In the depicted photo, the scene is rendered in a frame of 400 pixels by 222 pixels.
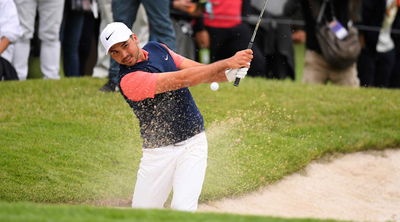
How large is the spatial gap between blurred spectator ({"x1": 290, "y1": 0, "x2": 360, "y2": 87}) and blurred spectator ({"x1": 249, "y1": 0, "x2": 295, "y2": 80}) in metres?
1.43

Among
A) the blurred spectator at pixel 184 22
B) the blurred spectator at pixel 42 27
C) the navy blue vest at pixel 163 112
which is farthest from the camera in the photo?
the blurred spectator at pixel 184 22

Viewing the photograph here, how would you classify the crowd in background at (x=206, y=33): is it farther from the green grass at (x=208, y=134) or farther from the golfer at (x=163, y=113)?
the golfer at (x=163, y=113)

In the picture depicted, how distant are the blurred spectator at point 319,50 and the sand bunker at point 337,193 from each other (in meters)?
2.21

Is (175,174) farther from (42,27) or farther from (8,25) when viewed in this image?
(42,27)

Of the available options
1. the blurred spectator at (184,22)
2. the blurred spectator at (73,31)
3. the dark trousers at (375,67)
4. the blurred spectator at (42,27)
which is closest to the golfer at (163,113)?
the blurred spectator at (42,27)

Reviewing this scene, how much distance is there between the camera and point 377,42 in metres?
15.4

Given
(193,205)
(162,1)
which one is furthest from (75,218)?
(162,1)

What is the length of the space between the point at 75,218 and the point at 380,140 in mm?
6166

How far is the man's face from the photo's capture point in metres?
7.86

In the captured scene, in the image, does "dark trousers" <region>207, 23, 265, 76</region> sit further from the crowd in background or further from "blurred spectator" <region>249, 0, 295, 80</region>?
"blurred spectator" <region>249, 0, 295, 80</region>

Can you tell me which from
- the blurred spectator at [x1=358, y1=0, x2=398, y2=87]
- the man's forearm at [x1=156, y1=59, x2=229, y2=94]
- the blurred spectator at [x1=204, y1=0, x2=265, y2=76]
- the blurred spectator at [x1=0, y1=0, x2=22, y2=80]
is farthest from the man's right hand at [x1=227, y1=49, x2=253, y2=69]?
the blurred spectator at [x1=358, y1=0, x2=398, y2=87]

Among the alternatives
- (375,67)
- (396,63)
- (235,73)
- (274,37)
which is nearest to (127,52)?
(235,73)

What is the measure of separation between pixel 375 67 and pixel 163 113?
8557 mm

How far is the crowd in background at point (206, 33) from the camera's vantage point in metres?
12.0
